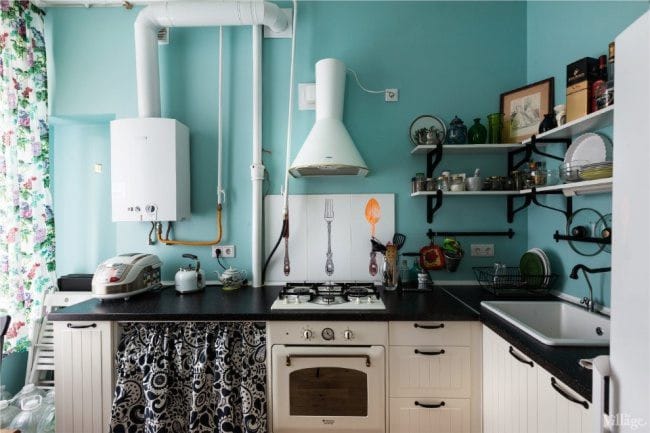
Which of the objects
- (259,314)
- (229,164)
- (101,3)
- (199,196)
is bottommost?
(259,314)

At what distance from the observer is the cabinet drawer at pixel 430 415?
1445 millimetres

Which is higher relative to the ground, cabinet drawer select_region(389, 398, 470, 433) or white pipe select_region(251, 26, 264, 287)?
white pipe select_region(251, 26, 264, 287)

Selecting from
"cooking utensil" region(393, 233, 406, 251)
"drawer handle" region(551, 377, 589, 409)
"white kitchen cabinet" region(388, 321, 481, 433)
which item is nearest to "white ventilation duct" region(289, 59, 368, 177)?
"cooking utensil" region(393, 233, 406, 251)

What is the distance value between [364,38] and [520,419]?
2255mm

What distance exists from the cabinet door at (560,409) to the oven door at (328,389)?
633 mm

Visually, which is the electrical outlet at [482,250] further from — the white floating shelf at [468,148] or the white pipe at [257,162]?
the white pipe at [257,162]

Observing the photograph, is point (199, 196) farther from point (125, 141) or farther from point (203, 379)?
point (203, 379)

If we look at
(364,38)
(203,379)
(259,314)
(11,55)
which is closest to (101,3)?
(11,55)

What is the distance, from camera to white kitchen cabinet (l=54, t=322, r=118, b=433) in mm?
1489

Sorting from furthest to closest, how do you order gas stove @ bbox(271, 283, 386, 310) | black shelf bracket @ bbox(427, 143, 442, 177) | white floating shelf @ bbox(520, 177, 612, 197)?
black shelf bracket @ bbox(427, 143, 442, 177)
gas stove @ bbox(271, 283, 386, 310)
white floating shelf @ bbox(520, 177, 612, 197)

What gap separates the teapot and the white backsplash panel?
20 centimetres

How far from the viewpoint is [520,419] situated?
1.15 metres

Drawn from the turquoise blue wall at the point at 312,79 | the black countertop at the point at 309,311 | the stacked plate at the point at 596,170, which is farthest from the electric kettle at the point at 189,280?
the stacked plate at the point at 596,170

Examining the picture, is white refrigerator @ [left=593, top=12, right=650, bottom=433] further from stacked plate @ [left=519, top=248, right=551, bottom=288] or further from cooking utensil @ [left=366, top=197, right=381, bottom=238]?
cooking utensil @ [left=366, top=197, right=381, bottom=238]
